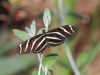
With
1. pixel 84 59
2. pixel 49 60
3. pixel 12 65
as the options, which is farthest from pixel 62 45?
pixel 49 60

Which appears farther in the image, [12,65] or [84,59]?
[12,65]

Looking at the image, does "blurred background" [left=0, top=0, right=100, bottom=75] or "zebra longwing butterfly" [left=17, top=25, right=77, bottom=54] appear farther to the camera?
"blurred background" [left=0, top=0, right=100, bottom=75]

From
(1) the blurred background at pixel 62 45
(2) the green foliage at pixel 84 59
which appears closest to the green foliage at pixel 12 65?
(1) the blurred background at pixel 62 45

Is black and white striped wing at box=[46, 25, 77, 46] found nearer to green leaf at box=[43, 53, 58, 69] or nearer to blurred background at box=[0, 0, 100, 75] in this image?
green leaf at box=[43, 53, 58, 69]

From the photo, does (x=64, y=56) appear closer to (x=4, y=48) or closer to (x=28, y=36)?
(x=4, y=48)

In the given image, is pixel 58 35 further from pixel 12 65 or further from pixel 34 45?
pixel 12 65

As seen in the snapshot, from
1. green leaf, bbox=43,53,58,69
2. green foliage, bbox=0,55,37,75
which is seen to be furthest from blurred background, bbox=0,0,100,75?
green leaf, bbox=43,53,58,69

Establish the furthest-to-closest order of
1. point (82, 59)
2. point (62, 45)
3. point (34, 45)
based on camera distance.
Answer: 1. point (62, 45)
2. point (82, 59)
3. point (34, 45)

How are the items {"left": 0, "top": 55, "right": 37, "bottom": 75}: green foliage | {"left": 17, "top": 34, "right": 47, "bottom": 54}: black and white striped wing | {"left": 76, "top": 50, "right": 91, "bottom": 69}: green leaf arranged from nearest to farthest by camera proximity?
{"left": 17, "top": 34, "right": 47, "bottom": 54}: black and white striped wing → {"left": 76, "top": 50, "right": 91, "bottom": 69}: green leaf → {"left": 0, "top": 55, "right": 37, "bottom": 75}: green foliage
